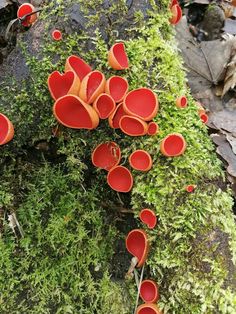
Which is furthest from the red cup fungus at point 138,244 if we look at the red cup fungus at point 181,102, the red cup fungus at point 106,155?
the red cup fungus at point 181,102

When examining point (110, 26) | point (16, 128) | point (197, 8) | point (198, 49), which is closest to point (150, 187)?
point (16, 128)

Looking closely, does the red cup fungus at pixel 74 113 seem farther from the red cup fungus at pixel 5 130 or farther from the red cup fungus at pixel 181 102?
the red cup fungus at pixel 181 102

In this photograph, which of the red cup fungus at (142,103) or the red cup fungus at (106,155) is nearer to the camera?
the red cup fungus at (142,103)

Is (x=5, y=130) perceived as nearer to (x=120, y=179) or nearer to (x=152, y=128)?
(x=120, y=179)

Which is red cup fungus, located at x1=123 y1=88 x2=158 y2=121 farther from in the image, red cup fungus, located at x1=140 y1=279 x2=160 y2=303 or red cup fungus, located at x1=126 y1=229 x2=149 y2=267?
red cup fungus, located at x1=140 y1=279 x2=160 y2=303

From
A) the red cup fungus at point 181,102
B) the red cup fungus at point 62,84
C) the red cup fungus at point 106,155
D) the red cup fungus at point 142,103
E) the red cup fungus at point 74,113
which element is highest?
the red cup fungus at point 62,84

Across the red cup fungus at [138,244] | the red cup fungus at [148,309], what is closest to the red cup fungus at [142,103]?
the red cup fungus at [138,244]

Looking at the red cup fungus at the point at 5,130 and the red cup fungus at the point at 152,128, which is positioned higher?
the red cup fungus at the point at 5,130

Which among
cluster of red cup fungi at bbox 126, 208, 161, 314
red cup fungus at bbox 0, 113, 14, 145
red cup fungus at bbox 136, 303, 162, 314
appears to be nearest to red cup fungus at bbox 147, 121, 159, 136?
cluster of red cup fungi at bbox 126, 208, 161, 314
